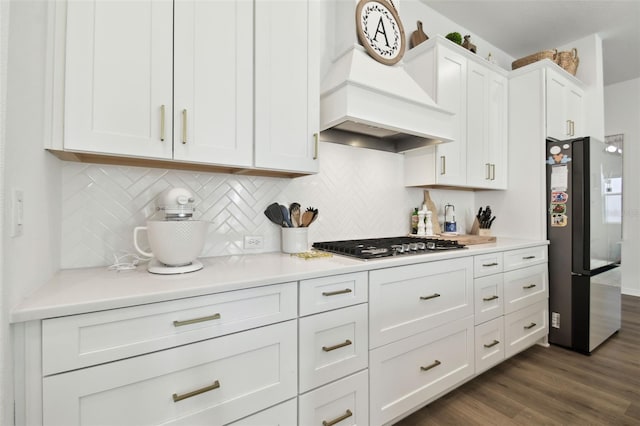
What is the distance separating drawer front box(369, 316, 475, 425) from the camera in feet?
4.80

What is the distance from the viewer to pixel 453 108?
7.82ft

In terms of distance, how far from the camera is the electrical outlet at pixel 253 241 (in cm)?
172

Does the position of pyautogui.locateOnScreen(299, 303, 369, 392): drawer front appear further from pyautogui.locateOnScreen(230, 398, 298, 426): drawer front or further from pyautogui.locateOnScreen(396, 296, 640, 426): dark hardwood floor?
pyautogui.locateOnScreen(396, 296, 640, 426): dark hardwood floor

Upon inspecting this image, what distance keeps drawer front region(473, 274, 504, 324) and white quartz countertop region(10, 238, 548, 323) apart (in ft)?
1.96

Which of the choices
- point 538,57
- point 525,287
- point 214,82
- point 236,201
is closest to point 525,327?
point 525,287

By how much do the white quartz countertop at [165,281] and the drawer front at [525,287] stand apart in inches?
39.8

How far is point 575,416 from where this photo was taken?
1695mm

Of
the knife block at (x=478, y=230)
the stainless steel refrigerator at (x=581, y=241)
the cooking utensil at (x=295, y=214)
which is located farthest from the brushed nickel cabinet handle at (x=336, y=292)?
the stainless steel refrigerator at (x=581, y=241)

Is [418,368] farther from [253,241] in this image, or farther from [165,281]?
[165,281]

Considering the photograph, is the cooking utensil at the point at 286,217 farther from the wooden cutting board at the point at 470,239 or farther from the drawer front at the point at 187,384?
the wooden cutting board at the point at 470,239

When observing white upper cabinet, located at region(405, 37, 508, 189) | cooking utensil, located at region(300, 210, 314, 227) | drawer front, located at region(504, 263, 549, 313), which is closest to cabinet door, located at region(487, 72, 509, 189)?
white upper cabinet, located at region(405, 37, 508, 189)

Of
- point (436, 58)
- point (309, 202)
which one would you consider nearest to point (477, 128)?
point (436, 58)

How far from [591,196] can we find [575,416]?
1.64m

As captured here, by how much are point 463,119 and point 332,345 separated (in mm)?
2096
